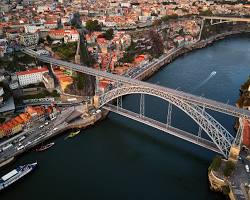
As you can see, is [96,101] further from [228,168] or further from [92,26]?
[92,26]

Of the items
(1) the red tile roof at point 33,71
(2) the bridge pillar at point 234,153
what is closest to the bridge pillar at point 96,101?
(1) the red tile roof at point 33,71

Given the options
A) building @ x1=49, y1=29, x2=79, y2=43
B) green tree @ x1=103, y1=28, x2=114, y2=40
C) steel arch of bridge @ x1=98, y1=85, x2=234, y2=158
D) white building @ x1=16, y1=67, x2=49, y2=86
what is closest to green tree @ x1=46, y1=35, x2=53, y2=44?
building @ x1=49, y1=29, x2=79, y2=43

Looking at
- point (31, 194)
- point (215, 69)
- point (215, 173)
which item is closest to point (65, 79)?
point (31, 194)

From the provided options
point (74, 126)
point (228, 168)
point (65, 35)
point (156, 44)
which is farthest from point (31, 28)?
point (228, 168)

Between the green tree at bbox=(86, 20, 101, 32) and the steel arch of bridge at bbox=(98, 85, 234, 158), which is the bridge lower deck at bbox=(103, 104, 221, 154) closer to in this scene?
the steel arch of bridge at bbox=(98, 85, 234, 158)

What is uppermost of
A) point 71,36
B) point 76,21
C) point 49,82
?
point 76,21

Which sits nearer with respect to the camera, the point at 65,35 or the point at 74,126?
the point at 74,126

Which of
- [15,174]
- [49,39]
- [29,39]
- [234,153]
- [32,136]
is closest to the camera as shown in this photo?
[234,153]
